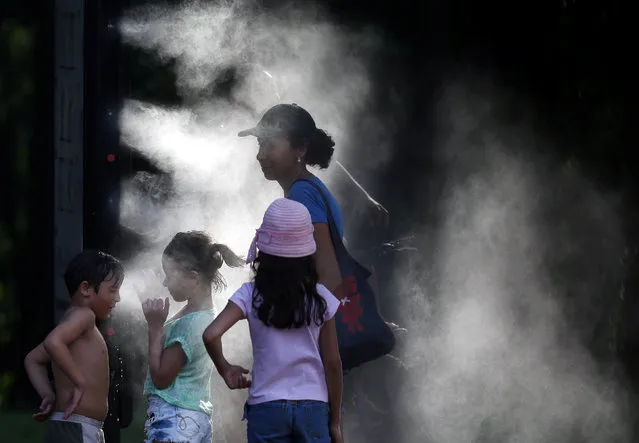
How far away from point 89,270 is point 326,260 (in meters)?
0.83

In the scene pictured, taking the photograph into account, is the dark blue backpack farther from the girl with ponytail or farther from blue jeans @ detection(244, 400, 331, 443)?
blue jeans @ detection(244, 400, 331, 443)

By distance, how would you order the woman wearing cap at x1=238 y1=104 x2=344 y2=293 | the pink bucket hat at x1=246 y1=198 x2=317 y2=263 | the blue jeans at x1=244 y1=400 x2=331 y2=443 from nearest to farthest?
the blue jeans at x1=244 y1=400 x2=331 y2=443, the pink bucket hat at x1=246 y1=198 x2=317 y2=263, the woman wearing cap at x1=238 y1=104 x2=344 y2=293

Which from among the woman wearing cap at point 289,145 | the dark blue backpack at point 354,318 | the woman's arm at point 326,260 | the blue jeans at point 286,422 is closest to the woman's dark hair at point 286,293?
the blue jeans at point 286,422

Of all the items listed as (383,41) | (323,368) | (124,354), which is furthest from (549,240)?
(323,368)

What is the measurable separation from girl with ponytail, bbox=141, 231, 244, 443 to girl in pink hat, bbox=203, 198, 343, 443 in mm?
460

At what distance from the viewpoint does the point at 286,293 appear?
13.9 feet

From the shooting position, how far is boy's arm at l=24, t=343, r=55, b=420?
4.70 m

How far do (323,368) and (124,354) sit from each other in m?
1.42

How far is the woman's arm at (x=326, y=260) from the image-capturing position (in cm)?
479

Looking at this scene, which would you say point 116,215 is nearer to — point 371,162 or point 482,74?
point 371,162

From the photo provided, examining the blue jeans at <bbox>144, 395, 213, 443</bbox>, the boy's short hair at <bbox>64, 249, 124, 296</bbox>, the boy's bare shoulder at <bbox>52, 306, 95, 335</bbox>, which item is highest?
the boy's short hair at <bbox>64, 249, 124, 296</bbox>

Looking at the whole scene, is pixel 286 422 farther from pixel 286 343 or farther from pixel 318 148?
pixel 318 148

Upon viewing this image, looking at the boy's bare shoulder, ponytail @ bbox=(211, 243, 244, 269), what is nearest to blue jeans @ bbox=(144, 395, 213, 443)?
the boy's bare shoulder

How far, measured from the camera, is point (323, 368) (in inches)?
170
